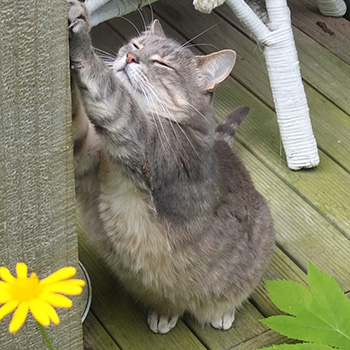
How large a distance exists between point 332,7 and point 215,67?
1.42 metres

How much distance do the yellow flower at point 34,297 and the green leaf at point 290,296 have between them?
0.87m

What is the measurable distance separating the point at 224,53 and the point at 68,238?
2.30ft

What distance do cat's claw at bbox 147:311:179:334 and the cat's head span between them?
58 centimetres

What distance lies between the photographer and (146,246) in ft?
5.65

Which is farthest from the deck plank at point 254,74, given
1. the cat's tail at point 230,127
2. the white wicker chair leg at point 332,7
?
the cat's tail at point 230,127

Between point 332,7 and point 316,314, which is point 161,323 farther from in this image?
point 332,7

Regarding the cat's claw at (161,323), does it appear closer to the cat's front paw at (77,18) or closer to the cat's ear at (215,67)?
the cat's ear at (215,67)

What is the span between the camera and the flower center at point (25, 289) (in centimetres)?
69

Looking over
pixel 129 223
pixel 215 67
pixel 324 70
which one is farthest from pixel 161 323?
pixel 324 70

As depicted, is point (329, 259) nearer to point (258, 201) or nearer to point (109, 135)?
point (258, 201)

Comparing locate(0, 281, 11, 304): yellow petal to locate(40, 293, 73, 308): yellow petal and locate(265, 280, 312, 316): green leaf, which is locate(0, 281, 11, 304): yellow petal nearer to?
locate(40, 293, 73, 308): yellow petal

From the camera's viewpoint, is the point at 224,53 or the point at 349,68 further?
the point at 349,68

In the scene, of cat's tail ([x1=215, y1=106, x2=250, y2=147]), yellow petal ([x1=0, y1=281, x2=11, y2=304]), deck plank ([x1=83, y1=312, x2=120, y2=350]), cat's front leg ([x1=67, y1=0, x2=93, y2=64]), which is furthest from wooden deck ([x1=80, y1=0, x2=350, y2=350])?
yellow petal ([x1=0, y1=281, x2=11, y2=304])

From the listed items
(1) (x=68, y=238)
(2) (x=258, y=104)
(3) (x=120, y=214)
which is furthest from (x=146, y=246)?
(2) (x=258, y=104)
